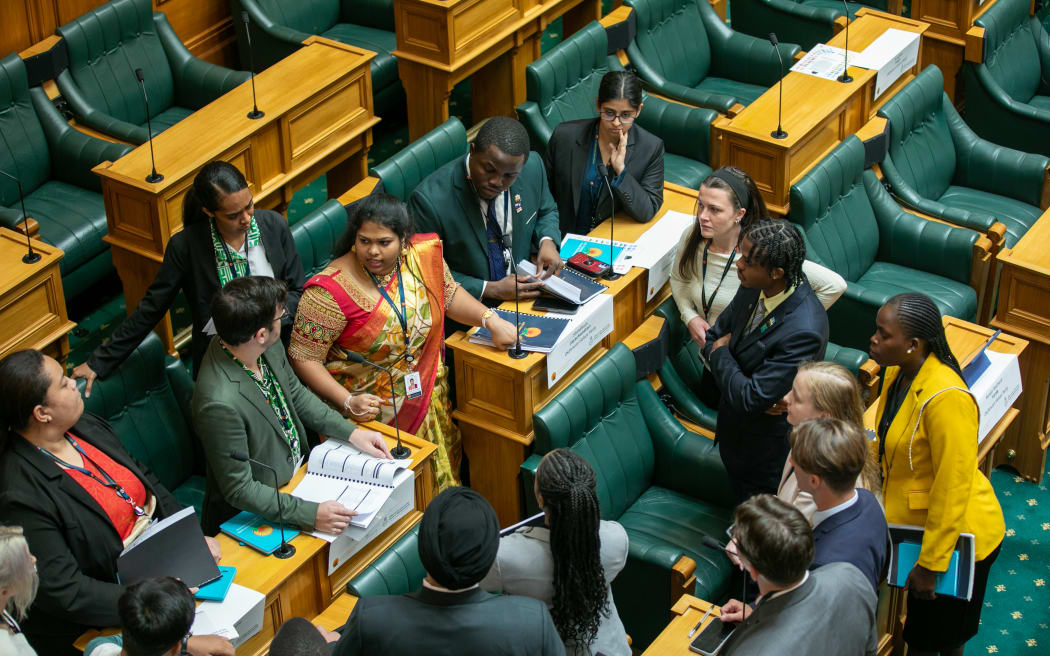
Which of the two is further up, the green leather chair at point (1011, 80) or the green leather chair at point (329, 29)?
the green leather chair at point (329, 29)

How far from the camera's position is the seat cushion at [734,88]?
250 inches

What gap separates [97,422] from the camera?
3.31 m

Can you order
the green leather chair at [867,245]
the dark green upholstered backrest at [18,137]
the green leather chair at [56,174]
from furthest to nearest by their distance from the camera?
the dark green upholstered backrest at [18,137]
the green leather chair at [56,174]
the green leather chair at [867,245]

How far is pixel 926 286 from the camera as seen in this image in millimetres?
5227

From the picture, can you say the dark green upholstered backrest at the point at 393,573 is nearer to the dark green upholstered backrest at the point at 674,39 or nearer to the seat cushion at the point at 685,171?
the seat cushion at the point at 685,171

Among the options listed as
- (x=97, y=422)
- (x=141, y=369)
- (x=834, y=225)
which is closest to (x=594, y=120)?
(x=834, y=225)

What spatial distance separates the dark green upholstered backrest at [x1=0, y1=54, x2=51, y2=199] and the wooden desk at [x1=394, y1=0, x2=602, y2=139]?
5.23 feet

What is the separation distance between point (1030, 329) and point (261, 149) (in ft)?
9.83

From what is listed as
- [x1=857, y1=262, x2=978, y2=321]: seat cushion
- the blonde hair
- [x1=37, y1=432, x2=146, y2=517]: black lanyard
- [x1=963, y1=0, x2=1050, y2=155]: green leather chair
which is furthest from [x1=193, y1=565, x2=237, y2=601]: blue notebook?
[x1=963, y1=0, x2=1050, y2=155]: green leather chair

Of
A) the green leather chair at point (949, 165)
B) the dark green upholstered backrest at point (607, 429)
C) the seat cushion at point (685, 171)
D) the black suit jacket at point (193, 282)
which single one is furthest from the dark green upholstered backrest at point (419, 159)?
the green leather chair at point (949, 165)

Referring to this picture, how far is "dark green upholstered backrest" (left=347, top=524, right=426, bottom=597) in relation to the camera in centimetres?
334

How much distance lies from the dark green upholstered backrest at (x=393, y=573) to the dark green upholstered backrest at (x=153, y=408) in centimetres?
85

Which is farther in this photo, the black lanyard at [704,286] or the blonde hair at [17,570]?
the black lanyard at [704,286]

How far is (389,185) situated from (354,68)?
2.73 ft
